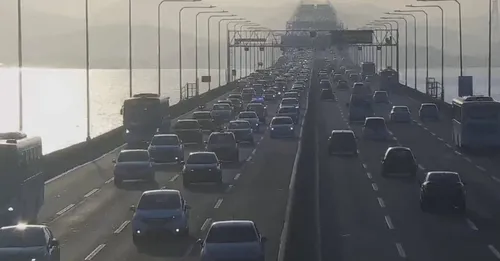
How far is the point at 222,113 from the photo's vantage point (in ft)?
292

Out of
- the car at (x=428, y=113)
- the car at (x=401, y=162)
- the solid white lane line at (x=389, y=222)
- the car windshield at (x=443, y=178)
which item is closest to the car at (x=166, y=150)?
the car at (x=401, y=162)

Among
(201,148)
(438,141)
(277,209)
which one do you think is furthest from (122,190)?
(438,141)

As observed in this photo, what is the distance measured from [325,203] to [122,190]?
9224 millimetres

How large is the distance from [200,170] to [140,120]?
2178 cm

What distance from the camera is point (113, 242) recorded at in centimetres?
3019

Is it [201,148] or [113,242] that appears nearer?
[113,242]

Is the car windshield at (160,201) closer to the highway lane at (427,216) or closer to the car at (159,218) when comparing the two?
the car at (159,218)

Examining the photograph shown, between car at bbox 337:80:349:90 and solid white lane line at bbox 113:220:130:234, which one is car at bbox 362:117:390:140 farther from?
car at bbox 337:80:349:90

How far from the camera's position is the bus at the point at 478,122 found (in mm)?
57094

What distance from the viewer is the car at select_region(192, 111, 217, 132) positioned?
78750 mm

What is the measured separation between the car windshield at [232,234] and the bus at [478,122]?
35412mm

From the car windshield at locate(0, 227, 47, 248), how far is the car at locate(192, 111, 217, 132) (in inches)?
2139

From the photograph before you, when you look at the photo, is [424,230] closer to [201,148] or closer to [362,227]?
[362,227]

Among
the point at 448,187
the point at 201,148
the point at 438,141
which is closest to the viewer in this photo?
the point at 448,187
